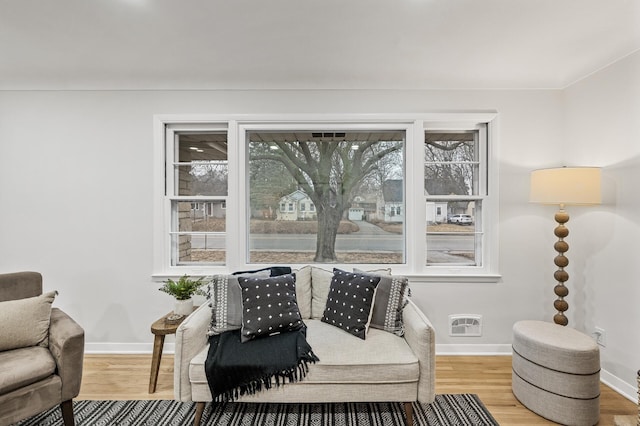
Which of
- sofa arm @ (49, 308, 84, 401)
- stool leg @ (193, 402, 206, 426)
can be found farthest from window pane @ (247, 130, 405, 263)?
sofa arm @ (49, 308, 84, 401)

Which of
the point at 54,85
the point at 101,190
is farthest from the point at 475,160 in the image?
the point at 54,85

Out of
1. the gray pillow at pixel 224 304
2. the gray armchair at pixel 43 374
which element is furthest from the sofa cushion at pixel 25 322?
the gray pillow at pixel 224 304

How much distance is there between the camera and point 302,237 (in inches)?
122

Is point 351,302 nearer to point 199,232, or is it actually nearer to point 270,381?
point 270,381

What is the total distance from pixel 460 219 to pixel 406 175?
2.25ft

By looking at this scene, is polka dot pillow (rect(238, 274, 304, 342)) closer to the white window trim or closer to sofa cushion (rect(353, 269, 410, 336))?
sofa cushion (rect(353, 269, 410, 336))

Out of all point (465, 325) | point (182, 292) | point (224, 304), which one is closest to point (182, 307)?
point (182, 292)

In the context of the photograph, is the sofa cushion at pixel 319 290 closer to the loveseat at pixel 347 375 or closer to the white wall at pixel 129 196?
the loveseat at pixel 347 375

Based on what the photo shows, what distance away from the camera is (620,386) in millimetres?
2328

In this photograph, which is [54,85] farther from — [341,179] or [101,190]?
[341,179]

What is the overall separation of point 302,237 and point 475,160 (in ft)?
6.04

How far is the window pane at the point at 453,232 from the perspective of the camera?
3.02 meters

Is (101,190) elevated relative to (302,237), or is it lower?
elevated

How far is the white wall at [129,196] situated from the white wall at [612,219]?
240 mm
